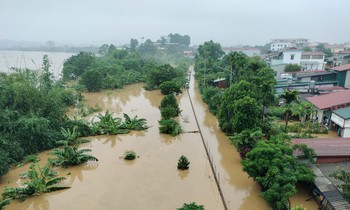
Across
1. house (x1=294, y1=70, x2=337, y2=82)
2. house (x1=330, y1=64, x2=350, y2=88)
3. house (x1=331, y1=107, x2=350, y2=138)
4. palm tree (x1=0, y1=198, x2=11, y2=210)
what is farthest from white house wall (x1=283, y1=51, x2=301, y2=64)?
palm tree (x1=0, y1=198, x2=11, y2=210)

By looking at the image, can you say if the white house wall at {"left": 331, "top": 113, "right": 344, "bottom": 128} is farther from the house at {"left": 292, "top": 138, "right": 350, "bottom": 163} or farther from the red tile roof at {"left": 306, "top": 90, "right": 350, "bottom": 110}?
the house at {"left": 292, "top": 138, "right": 350, "bottom": 163}

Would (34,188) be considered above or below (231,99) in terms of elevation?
below

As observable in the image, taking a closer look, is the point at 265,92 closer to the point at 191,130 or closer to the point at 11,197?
the point at 191,130

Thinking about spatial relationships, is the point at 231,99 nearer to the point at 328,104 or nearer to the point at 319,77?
the point at 328,104

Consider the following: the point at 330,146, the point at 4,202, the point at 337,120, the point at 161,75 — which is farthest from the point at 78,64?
the point at 330,146

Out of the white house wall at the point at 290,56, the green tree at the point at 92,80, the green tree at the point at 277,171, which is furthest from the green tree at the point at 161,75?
the green tree at the point at 277,171

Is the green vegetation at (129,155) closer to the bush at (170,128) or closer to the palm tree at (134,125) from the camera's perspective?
the bush at (170,128)
